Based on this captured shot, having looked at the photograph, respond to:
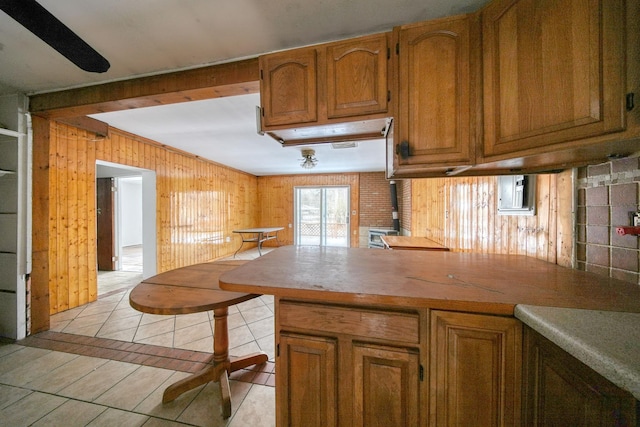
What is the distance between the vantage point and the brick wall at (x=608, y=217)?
3.07 feet

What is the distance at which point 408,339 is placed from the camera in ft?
2.83

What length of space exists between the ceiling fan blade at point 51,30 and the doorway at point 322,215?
20.7ft

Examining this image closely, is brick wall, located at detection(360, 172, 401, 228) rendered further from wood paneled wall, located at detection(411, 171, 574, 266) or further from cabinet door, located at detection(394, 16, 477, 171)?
cabinet door, located at detection(394, 16, 477, 171)

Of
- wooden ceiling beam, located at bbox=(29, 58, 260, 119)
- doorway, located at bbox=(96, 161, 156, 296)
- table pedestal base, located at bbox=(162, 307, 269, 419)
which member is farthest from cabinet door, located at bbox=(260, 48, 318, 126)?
doorway, located at bbox=(96, 161, 156, 296)

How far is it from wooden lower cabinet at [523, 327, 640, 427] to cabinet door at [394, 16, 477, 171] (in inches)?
32.9

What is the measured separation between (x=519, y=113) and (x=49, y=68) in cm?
316

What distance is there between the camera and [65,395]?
4.96 feet

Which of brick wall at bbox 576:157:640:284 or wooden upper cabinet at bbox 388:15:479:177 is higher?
wooden upper cabinet at bbox 388:15:479:177

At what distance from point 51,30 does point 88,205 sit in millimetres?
2968

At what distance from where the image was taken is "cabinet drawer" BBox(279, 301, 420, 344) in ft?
2.82

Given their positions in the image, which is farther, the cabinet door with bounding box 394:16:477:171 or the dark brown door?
the dark brown door

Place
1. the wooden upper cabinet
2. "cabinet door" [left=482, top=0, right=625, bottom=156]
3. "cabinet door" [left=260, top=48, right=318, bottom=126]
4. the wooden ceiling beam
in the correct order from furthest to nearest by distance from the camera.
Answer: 1. the wooden ceiling beam
2. "cabinet door" [left=260, top=48, right=318, bottom=126]
3. the wooden upper cabinet
4. "cabinet door" [left=482, top=0, right=625, bottom=156]

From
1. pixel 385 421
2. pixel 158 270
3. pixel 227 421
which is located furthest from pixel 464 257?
pixel 158 270

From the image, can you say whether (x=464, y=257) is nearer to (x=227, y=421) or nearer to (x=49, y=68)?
(x=227, y=421)
